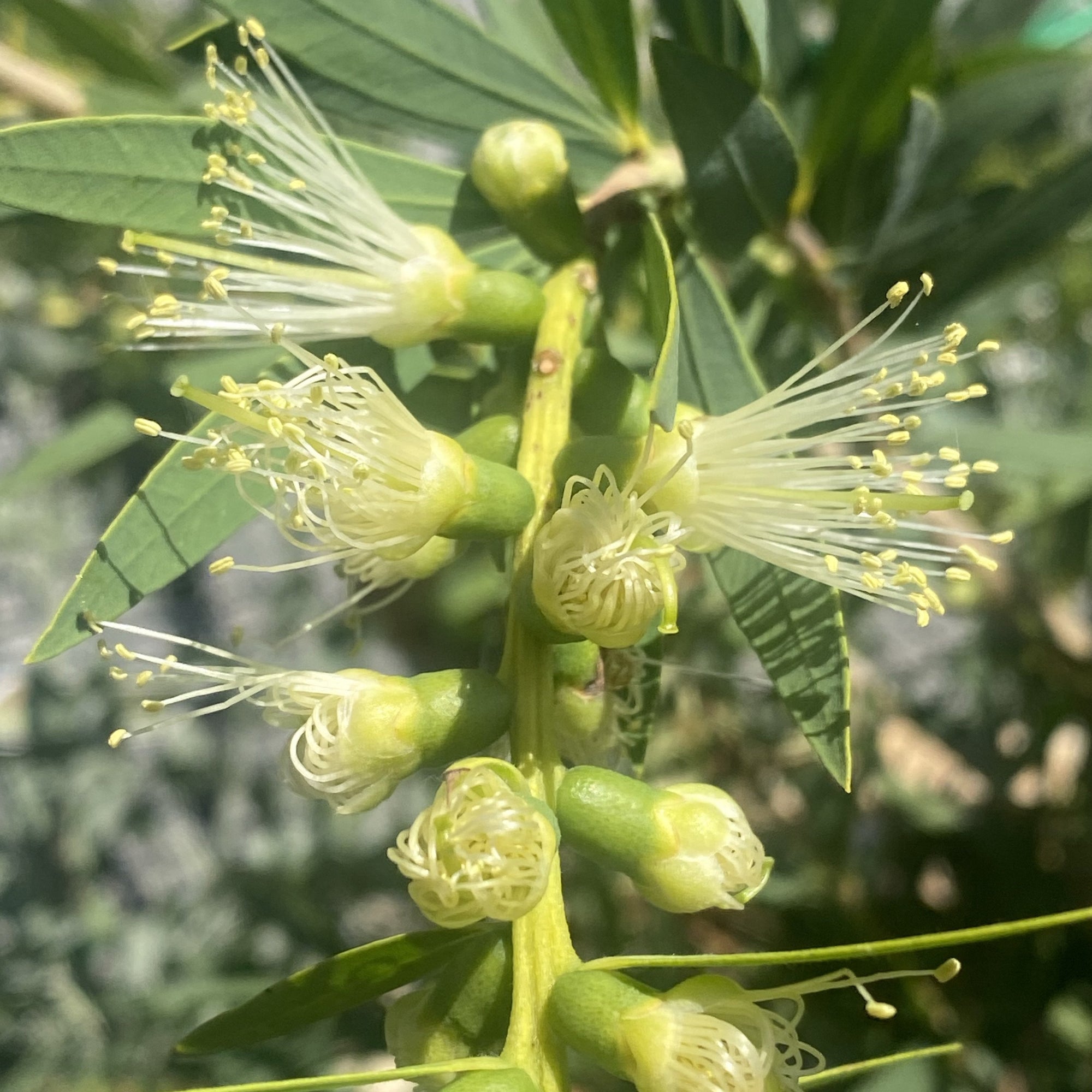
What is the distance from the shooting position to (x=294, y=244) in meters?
0.69

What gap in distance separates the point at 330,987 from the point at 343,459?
0.93 feet

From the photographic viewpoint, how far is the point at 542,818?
48cm

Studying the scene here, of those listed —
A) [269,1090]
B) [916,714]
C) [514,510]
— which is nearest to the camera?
[269,1090]

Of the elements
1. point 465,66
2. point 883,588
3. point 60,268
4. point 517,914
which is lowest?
point 517,914

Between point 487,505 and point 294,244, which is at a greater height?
point 294,244

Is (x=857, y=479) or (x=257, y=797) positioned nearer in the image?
(x=857, y=479)

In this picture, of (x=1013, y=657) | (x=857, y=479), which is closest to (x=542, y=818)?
(x=857, y=479)

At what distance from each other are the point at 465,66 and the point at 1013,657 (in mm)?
1208

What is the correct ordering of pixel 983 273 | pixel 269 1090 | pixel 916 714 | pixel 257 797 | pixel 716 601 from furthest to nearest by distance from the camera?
1. pixel 257 797
2. pixel 916 714
3. pixel 716 601
4. pixel 983 273
5. pixel 269 1090

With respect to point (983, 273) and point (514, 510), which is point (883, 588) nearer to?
point (514, 510)

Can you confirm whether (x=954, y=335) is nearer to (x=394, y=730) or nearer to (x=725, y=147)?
(x=725, y=147)

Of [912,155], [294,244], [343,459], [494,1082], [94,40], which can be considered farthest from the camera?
[94,40]

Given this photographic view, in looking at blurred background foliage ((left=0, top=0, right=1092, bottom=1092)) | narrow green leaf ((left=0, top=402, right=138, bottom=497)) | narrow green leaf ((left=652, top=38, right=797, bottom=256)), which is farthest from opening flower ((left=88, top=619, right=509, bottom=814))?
narrow green leaf ((left=0, top=402, right=138, bottom=497))

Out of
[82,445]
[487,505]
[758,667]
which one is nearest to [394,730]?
[487,505]
